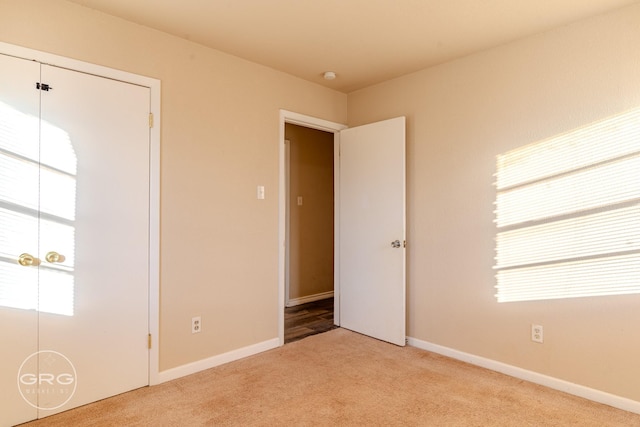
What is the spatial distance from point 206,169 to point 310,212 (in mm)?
2385

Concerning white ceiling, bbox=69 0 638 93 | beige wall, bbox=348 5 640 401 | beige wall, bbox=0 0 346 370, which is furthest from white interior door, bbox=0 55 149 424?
beige wall, bbox=348 5 640 401

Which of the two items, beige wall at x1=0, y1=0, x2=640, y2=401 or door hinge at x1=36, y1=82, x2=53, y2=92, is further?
beige wall at x1=0, y1=0, x2=640, y2=401

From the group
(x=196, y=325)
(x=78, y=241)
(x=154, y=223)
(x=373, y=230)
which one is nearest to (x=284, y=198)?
(x=373, y=230)

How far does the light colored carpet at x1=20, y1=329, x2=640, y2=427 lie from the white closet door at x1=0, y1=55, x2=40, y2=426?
36 centimetres

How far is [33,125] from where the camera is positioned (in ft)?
6.86

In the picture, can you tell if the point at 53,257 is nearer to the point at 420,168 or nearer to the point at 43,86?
the point at 43,86

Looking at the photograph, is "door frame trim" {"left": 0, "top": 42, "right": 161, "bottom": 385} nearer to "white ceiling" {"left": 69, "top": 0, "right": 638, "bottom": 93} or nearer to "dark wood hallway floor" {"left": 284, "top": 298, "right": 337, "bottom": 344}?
"white ceiling" {"left": 69, "top": 0, "right": 638, "bottom": 93}

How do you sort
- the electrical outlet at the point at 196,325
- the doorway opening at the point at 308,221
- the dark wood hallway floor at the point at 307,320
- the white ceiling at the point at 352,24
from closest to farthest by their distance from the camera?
the white ceiling at the point at 352,24 < the electrical outlet at the point at 196,325 < the dark wood hallway floor at the point at 307,320 < the doorway opening at the point at 308,221

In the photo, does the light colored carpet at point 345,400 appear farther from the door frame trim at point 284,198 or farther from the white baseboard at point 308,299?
the white baseboard at point 308,299

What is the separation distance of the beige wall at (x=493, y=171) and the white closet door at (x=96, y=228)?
2284 mm

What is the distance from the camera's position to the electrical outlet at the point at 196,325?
275 cm

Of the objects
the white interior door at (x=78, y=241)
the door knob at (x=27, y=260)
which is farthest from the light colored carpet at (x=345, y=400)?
the door knob at (x=27, y=260)

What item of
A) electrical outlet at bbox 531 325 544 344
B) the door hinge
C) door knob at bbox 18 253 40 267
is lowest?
electrical outlet at bbox 531 325 544 344

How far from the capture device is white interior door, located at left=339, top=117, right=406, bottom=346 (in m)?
3.31
